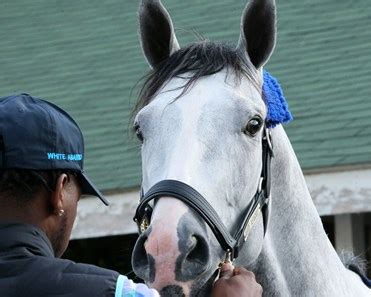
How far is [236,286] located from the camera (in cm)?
328

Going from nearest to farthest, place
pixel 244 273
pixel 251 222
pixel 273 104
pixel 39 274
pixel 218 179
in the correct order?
pixel 39 274 → pixel 244 273 → pixel 218 179 → pixel 251 222 → pixel 273 104

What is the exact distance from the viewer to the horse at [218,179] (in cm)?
347

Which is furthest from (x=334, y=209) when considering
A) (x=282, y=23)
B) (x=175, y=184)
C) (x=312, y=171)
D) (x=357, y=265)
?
(x=175, y=184)

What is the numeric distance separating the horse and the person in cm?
50

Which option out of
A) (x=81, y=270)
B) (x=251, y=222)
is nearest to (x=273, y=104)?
(x=251, y=222)

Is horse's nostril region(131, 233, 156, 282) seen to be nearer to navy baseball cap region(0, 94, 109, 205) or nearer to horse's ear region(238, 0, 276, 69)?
navy baseball cap region(0, 94, 109, 205)

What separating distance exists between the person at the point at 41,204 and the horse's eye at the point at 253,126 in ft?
3.19

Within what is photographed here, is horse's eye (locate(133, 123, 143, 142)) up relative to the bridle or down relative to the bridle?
up

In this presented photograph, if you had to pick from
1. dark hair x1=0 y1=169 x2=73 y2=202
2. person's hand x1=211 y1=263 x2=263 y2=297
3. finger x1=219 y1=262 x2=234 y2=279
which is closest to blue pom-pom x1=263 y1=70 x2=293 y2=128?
finger x1=219 y1=262 x2=234 y2=279

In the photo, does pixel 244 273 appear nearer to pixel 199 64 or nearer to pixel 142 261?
pixel 142 261

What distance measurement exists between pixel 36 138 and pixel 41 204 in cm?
19

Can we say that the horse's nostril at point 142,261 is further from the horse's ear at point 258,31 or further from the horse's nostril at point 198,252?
the horse's ear at point 258,31

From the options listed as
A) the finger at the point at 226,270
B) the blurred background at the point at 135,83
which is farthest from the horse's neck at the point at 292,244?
the blurred background at the point at 135,83

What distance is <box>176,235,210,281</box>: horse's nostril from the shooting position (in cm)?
340
